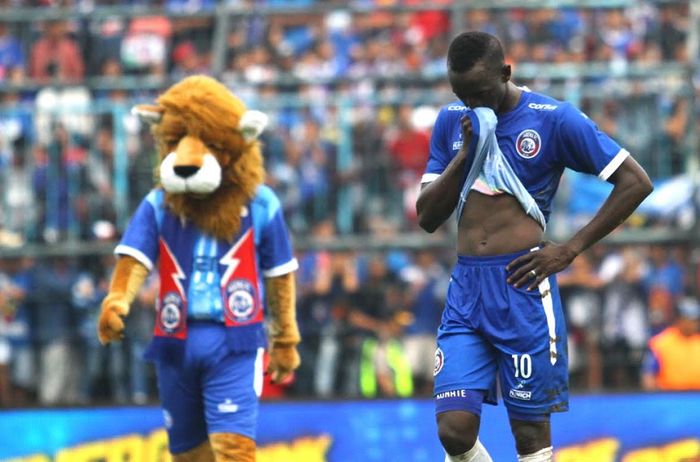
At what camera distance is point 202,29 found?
47.4ft

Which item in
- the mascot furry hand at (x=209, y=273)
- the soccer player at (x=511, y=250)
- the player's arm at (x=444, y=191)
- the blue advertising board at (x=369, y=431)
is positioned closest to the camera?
the player's arm at (x=444, y=191)

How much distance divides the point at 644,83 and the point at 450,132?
7.15 m

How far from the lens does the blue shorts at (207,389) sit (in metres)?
6.88

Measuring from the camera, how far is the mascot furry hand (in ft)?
22.7

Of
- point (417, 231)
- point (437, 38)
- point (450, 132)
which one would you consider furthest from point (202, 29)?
point (450, 132)

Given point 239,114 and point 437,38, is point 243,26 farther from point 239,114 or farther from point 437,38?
point 239,114

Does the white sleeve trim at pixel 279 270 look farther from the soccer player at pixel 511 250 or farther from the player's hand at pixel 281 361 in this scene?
the soccer player at pixel 511 250

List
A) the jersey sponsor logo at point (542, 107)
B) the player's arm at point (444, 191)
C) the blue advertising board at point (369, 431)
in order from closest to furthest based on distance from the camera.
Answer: the player's arm at point (444, 191) → the jersey sponsor logo at point (542, 107) → the blue advertising board at point (369, 431)

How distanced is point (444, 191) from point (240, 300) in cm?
168

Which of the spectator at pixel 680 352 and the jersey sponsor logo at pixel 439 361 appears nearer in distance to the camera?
the jersey sponsor logo at pixel 439 361

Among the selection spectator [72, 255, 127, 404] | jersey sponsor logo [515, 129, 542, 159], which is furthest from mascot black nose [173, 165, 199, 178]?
spectator [72, 255, 127, 404]

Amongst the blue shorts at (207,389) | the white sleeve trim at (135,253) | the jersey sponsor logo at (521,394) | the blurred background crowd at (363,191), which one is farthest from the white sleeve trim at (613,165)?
the blurred background crowd at (363,191)

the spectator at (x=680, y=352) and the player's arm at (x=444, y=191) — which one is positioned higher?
the player's arm at (x=444, y=191)

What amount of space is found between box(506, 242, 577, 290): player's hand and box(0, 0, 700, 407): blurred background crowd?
590cm
